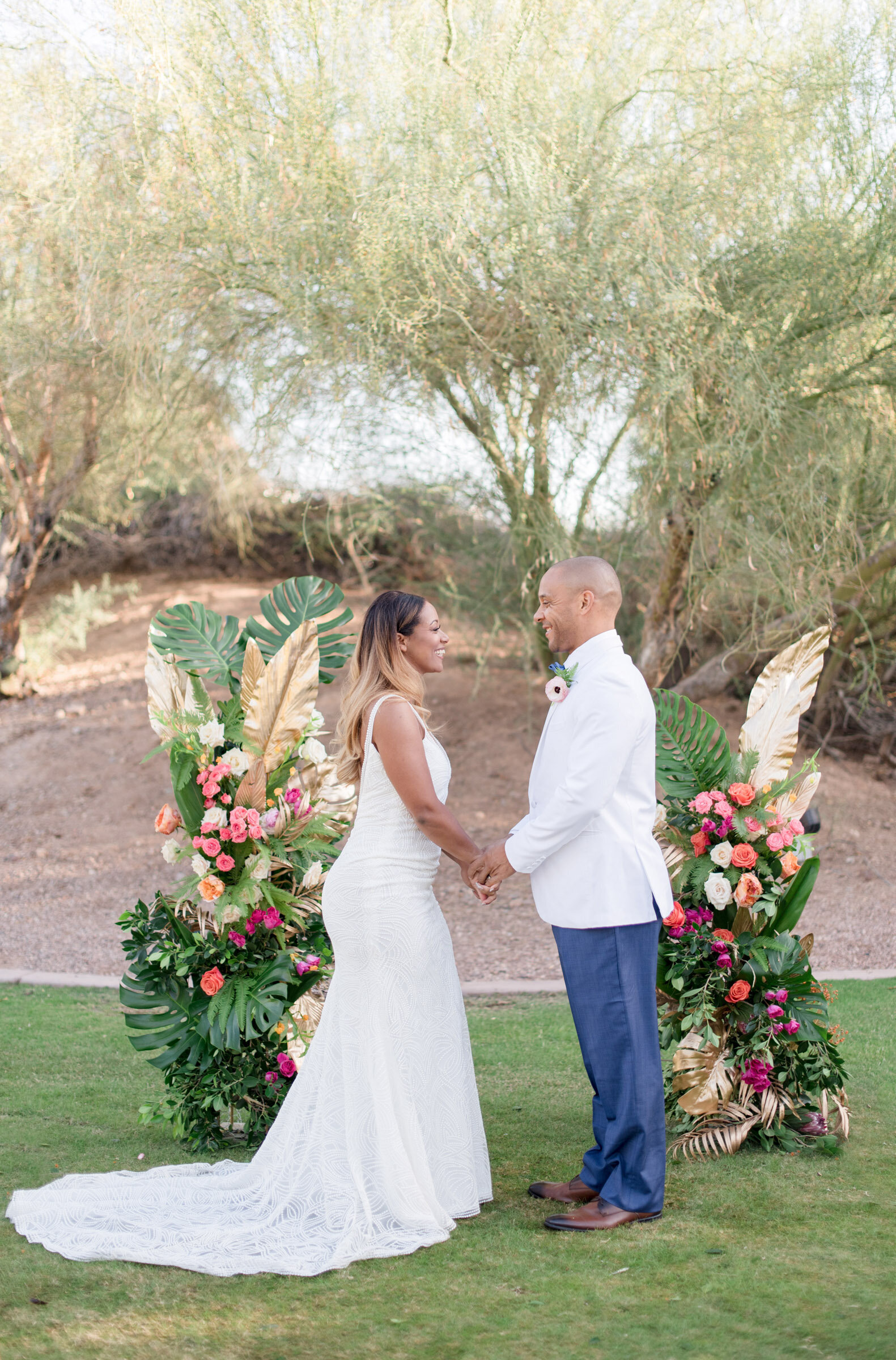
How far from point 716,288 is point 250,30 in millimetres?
3389

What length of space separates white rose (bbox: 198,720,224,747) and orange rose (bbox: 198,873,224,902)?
1.46ft

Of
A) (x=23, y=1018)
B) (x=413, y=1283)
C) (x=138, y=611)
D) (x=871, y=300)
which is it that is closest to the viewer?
(x=413, y=1283)

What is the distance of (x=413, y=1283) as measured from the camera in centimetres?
289

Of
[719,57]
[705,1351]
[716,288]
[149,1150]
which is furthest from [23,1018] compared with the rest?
[719,57]

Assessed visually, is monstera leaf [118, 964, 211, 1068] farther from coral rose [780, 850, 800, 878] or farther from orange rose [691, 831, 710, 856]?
coral rose [780, 850, 800, 878]

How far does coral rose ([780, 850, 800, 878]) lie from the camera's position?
12.7 ft

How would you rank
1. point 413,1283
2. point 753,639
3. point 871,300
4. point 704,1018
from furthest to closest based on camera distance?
1. point 753,639
2. point 871,300
3. point 704,1018
4. point 413,1283

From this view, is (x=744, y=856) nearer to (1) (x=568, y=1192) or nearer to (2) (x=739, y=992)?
(2) (x=739, y=992)

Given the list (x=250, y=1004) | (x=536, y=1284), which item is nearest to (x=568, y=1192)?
(x=536, y=1284)

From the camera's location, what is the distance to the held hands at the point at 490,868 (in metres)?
3.25

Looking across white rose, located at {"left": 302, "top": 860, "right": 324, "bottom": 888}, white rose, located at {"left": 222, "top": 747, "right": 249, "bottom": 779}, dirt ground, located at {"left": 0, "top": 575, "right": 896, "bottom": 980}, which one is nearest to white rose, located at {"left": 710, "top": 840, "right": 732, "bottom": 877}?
white rose, located at {"left": 302, "top": 860, "right": 324, "bottom": 888}

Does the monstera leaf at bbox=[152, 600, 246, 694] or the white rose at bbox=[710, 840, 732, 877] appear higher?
the monstera leaf at bbox=[152, 600, 246, 694]

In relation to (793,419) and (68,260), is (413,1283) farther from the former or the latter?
(68,260)

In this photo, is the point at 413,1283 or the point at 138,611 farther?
the point at 138,611
